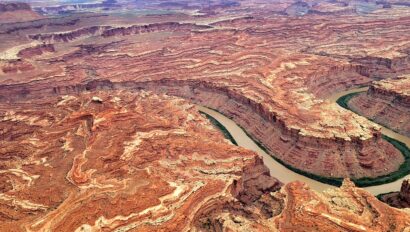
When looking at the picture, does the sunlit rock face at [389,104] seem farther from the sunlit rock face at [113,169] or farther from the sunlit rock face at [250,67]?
the sunlit rock face at [113,169]

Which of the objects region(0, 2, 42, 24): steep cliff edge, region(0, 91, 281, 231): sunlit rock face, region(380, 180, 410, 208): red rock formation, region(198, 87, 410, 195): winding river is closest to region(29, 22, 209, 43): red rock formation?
region(0, 2, 42, 24): steep cliff edge

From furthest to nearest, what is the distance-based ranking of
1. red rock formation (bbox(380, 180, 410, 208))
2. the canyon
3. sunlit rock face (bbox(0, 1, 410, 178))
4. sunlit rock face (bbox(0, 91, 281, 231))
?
sunlit rock face (bbox(0, 1, 410, 178)) < red rock formation (bbox(380, 180, 410, 208)) < the canyon < sunlit rock face (bbox(0, 91, 281, 231))

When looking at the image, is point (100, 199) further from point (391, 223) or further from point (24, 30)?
point (24, 30)

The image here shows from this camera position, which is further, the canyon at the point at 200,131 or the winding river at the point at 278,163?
the winding river at the point at 278,163

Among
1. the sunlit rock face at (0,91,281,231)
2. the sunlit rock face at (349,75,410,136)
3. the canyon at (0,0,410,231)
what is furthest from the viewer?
the sunlit rock face at (349,75,410,136)

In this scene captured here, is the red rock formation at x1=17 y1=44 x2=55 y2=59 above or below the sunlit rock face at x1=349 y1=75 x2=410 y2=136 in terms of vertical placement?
below

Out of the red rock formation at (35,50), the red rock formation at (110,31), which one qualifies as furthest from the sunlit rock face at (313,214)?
the red rock formation at (110,31)

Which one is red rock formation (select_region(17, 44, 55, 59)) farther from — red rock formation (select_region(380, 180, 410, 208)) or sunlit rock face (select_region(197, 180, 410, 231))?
red rock formation (select_region(380, 180, 410, 208))

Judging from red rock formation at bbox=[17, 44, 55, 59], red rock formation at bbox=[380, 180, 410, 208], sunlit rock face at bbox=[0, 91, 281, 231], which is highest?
sunlit rock face at bbox=[0, 91, 281, 231]
